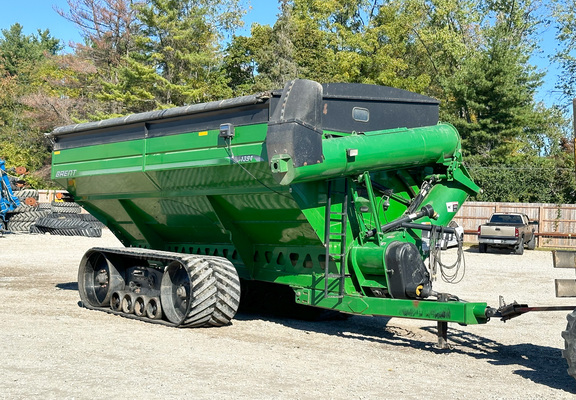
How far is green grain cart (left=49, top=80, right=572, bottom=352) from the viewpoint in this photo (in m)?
8.25

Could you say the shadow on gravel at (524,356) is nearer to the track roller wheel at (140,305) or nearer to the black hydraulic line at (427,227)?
the black hydraulic line at (427,227)

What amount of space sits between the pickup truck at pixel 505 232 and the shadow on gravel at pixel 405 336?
17630mm

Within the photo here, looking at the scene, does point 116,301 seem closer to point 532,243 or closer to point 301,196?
point 301,196

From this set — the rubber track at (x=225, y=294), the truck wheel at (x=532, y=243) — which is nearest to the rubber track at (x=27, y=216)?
the truck wheel at (x=532, y=243)

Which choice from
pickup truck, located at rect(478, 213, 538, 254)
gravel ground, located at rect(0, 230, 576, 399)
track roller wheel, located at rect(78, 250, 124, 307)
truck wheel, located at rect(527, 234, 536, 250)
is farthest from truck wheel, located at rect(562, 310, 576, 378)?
truck wheel, located at rect(527, 234, 536, 250)

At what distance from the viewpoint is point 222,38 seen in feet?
186

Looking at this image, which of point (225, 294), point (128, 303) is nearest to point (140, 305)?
point (128, 303)

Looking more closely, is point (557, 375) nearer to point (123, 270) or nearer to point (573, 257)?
point (573, 257)

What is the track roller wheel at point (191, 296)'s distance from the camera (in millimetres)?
9258

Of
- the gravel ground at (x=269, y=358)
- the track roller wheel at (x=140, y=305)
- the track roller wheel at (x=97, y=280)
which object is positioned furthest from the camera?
the track roller wheel at (x=97, y=280)

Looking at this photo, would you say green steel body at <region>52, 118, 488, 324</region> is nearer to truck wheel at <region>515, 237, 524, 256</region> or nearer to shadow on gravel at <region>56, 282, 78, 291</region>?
shadow on gravel at <region>56, 282, 78, 291</region>

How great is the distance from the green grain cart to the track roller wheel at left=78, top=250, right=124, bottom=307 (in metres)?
0.04

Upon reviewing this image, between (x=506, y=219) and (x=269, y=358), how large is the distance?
23115 mm

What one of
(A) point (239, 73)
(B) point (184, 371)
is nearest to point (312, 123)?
(B) point (184, 371)
